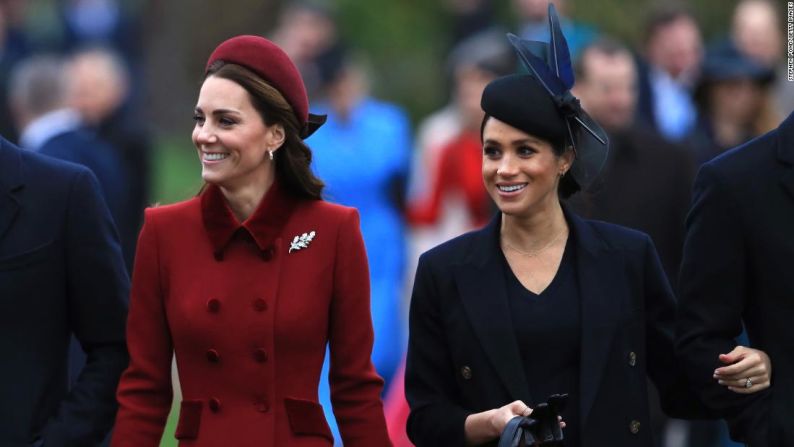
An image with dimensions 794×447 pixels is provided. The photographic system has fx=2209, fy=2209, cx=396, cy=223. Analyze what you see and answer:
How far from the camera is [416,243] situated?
1433 cm

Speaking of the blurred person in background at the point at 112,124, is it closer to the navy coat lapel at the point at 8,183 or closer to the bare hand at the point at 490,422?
the navy coat lapel at the point at 8,183

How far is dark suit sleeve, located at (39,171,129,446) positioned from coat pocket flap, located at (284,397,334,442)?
0.60 meters

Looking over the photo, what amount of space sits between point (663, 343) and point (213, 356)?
58.4 inches

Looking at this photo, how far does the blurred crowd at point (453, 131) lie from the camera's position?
1112 centimetres

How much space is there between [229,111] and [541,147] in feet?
3.40

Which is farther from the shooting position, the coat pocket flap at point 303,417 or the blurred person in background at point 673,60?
the blurred person in background at point 673,60

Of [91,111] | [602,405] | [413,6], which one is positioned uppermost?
[413,6]

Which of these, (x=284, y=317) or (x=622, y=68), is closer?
(x=284, y=317)

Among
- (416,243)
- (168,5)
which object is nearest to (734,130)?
(416,243)

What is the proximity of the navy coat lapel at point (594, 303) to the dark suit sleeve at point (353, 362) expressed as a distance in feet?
2.26

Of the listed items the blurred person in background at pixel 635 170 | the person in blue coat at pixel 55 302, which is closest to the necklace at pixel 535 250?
the person in blue coat at pixel 55 302

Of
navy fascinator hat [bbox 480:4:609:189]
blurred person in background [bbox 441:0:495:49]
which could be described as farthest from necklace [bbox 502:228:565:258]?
blurred person in background [bbox 441:0:495:49]

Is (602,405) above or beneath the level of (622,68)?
beneath

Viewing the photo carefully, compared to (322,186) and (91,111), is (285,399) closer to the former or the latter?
(322,186)
